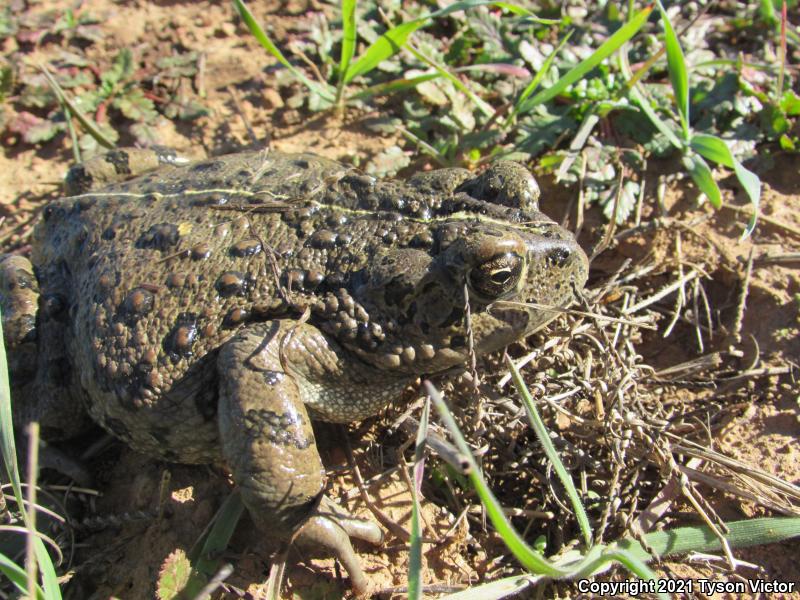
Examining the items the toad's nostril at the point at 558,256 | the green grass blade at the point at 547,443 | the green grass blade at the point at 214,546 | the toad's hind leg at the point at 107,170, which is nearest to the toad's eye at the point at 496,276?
the toad's nostril at the point at 558,256

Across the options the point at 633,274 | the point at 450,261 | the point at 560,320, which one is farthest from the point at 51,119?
the point at 633,274

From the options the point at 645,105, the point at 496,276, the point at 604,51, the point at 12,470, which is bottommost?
the point at 12,470

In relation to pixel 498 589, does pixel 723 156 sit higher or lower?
higher

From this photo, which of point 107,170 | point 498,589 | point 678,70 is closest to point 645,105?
point 678,70

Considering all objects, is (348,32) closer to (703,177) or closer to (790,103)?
(703,177)

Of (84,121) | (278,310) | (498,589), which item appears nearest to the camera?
(498,589)

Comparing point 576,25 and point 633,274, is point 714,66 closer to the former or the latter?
point 576,25

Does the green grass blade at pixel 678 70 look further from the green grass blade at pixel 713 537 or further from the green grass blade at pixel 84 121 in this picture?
the green grass blade at pixel 84 121

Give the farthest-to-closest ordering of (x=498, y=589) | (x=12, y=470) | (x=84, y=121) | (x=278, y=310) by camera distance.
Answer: (x=84, y=121)
(x=278, y=310)
(x=498, y=589)
(x=12, y=470)

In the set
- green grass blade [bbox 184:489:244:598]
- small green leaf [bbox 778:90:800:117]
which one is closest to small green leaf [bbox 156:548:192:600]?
green grass blade [bbox 184:489:244:598]

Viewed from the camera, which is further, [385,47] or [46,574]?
[385,47]
